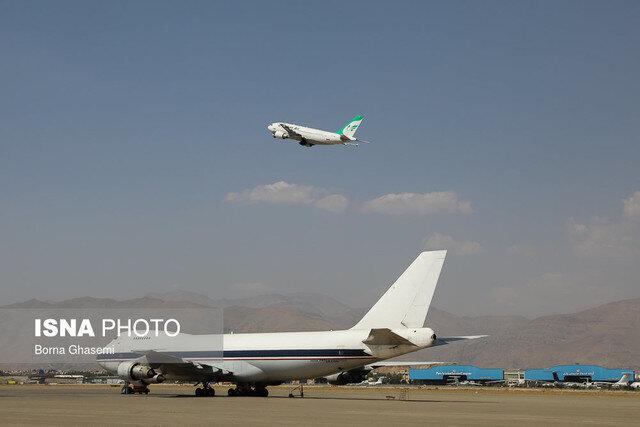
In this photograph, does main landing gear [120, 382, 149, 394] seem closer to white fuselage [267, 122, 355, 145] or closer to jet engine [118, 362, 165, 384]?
jet engine [118, 362, 165, 384]

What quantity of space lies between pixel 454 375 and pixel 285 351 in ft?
274

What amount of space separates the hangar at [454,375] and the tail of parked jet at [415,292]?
281 feet

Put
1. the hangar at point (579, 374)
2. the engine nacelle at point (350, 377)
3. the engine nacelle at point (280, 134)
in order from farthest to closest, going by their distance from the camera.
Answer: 1. the hangar at point (579, 374)
2. the engine nacelle at point (280, 134)
3. the engine nacelle at point (350, 377)

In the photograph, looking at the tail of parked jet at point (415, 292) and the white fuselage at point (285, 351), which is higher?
the tail of parked jet at point (415, 292)

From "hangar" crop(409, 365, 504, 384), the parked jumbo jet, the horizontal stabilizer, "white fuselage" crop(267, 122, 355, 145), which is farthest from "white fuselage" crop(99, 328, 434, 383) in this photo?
"hangar" crop(409, 365, 504, 384)

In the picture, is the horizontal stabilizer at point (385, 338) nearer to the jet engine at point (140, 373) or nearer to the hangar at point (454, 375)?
the jet engine at point (140, 373)

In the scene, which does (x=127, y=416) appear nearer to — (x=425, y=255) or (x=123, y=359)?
(x=425, y=255)

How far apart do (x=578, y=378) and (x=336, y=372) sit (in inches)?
3787

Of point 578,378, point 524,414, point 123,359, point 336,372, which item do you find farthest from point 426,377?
point 524,414

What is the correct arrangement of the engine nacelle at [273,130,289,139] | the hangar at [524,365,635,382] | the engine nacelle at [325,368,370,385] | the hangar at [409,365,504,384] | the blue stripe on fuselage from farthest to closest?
the hangar at [524,365,635,382] → the hangar at [409,365,504,384] → the engine nacelle at [273,130,289,139] → the engine nacelle at [325,368,370,385] → the blue stripe on fuselage

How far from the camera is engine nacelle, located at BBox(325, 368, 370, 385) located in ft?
167

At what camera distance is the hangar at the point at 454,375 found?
12771 cm

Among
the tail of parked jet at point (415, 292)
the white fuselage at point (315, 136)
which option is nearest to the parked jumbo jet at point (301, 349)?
the tail of parked jet at point (415, 292)

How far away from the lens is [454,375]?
128250 millimetres
